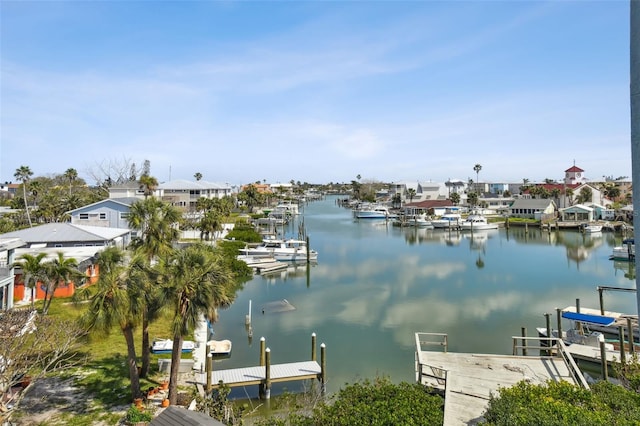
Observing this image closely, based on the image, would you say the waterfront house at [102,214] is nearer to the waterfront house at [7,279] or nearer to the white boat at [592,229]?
the waterfront house at [7,279]

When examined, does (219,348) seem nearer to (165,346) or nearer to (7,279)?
(165,346)

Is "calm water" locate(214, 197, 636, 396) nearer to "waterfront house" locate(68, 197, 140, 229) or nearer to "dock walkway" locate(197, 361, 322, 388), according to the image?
"dock walkway" locate(197, 361, 322, 388)

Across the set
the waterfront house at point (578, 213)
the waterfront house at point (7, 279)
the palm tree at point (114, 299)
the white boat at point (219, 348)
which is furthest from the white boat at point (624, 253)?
the waterfront house at point (7, 279)

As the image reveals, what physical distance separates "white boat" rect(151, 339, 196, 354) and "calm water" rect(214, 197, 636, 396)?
1.77 m

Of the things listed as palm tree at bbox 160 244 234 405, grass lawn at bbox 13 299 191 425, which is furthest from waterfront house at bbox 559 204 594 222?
palm tree at bbox 160 244 234 405

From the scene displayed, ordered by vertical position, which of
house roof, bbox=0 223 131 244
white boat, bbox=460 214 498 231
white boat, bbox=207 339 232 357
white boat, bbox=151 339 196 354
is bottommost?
white boat, bbox=207 339 232 357

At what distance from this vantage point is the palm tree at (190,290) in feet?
42.4

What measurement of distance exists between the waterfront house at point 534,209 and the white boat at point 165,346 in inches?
3164

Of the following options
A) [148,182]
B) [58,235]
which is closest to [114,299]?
[58,235]

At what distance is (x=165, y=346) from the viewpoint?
63.1 ft

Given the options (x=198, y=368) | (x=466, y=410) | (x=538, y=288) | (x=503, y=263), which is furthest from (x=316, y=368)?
(x=503, y=263)

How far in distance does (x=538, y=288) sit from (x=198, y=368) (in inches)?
1185

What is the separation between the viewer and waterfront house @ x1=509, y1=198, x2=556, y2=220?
83.6 m

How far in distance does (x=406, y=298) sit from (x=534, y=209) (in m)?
65.3
